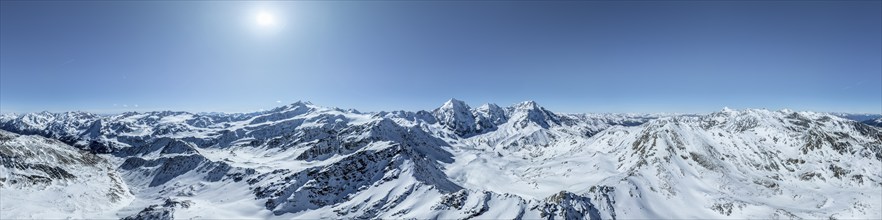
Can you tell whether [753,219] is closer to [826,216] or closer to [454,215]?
[826,216]

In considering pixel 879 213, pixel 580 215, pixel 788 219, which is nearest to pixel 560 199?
pixel 580 215

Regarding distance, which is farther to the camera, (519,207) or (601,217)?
(601,217)

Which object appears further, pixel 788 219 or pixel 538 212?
pixel 788 219

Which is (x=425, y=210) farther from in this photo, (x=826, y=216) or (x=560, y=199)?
(x=826, y=216)

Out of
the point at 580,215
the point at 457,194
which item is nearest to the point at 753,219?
the point at 580,215

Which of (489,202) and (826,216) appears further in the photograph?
(826,216)

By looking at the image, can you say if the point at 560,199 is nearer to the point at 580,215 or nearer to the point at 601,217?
the point at 580,215

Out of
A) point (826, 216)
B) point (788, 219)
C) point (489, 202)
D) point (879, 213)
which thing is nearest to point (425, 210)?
point (489, 202)
